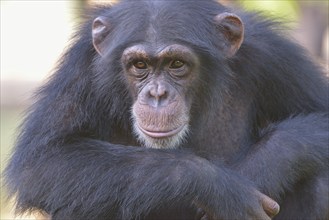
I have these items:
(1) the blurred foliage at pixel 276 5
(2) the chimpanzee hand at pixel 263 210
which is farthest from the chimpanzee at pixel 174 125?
(1) the blurred foliage at pixel 276 5

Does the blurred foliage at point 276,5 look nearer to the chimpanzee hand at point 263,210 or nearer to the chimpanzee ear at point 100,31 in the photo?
the chimpanzee ear at point 100,31

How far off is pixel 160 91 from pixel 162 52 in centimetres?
29

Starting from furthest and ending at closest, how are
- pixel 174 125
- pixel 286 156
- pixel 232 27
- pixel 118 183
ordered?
1. pixel 232 27
2. pixel 286 156
3. pixel 174 125
4. pixel 118 183

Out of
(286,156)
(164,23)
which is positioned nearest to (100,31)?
(164,23)

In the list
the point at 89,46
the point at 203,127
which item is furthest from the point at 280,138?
the point at 89,46

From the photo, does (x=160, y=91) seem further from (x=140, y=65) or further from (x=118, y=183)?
(x=118, y=183)

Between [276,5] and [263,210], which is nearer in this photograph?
[263,210]

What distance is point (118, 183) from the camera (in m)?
5.58

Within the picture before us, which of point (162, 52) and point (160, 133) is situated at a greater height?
point (162, 52)

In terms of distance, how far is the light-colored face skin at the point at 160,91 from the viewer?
5.65 m

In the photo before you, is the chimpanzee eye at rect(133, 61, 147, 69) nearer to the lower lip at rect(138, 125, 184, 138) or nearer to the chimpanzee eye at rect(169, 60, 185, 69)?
the chimpanzee eye at rect(169, 60, 185, 69)

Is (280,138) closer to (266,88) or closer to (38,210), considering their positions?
(266,88)

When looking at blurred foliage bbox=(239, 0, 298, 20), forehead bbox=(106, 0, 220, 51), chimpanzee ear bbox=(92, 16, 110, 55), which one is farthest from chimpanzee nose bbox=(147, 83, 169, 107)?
→ blurred foliage bbox=(239, 0, 298, 20)

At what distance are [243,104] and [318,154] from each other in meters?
0.85
